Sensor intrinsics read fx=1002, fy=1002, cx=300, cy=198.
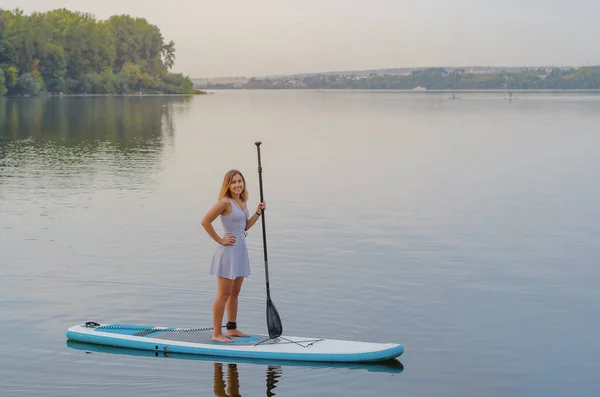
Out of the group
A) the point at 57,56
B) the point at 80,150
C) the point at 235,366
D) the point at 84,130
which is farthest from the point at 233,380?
the point at 57,56

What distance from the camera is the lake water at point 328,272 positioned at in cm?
1168

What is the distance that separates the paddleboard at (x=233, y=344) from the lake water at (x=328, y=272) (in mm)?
149

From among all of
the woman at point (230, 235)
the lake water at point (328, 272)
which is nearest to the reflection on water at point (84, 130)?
the lake water at point (328, 272)

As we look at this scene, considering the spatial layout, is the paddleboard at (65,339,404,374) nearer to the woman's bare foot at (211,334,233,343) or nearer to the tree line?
the woman's bare foot at (211,334,233,343)

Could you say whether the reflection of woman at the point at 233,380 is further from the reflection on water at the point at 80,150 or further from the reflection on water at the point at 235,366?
the reflection on water at the point at 80,150

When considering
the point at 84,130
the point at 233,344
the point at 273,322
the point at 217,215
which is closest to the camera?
the point at 217,215

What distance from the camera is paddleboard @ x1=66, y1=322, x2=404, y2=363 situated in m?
11.8

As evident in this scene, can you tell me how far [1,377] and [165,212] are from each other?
13853 millimetres

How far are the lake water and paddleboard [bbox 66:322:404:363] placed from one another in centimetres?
15

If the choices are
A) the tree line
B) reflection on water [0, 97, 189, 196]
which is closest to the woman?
reflection on water [0, 97, 189, 196]

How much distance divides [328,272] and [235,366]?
589 centimetres

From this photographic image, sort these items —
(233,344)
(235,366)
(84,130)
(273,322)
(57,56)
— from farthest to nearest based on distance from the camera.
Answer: (57,56), (84,130), (273,322), (233,344), (235,366)

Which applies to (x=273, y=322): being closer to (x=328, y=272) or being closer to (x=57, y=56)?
(x=328, y=272)

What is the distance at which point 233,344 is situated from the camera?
1204cm
